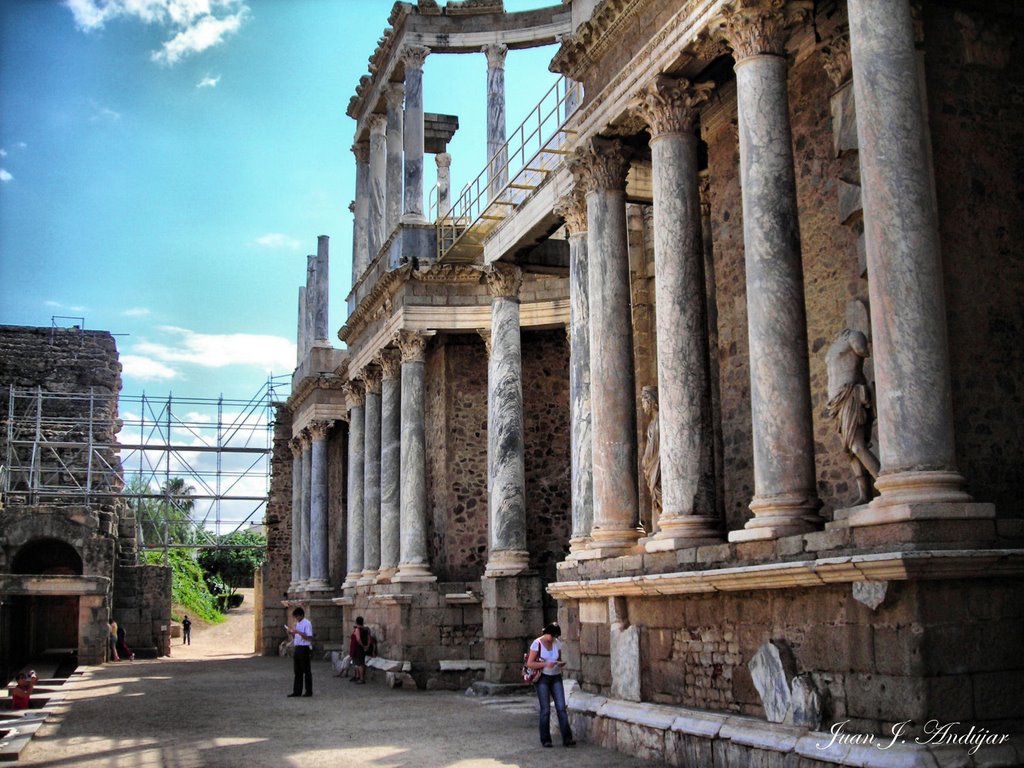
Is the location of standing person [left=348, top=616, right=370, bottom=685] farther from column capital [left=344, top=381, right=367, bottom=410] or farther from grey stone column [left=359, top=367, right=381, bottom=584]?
column capital [left=344, top=381, right=367, bottom=410]

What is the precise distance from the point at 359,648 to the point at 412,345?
571 cm

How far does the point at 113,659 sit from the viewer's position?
2889 cm

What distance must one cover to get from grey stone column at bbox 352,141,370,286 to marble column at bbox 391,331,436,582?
5002mm

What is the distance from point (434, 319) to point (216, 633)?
29.9m

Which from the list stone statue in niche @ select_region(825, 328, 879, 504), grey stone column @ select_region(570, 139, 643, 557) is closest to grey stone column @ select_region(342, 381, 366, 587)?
grey stone column @ select_region(570, 139, 643, 557)

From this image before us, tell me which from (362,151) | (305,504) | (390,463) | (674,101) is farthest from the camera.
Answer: (305,504)

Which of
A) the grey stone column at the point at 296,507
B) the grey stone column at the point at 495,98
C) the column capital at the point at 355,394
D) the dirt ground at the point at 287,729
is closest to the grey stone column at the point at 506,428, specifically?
the dirt ground at the point at 287,729

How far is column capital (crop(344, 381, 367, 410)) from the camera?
981 inches

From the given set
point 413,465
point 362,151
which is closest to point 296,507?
point 362,151

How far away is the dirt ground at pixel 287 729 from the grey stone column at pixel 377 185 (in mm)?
8986

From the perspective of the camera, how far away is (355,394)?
25.1m

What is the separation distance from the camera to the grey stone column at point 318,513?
93.9ft

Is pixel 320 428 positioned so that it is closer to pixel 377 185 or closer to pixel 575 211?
pixel 377 185

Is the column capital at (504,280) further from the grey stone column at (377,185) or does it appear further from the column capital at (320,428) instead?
the column capital at (320,428)
